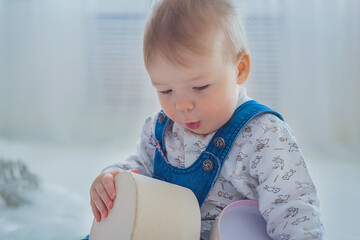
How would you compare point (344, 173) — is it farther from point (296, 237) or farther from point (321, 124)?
point (296, 237)

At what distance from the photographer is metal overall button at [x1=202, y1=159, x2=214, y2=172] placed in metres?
0.82

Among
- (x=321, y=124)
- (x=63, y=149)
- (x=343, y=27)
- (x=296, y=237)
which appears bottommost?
(x=63, y=149)

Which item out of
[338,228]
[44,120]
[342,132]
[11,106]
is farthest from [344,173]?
[11,106]

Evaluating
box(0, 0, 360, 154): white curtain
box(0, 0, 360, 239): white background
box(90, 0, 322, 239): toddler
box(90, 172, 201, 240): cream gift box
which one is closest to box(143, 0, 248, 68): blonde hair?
box(90, 0, 322, 239): toddler

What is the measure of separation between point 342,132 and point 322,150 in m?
0.18

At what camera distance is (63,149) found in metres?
2.04

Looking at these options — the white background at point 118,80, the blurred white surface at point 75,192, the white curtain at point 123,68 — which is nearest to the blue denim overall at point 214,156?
the blurred white surface at point 75,192

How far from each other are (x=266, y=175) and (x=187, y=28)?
1.01ft

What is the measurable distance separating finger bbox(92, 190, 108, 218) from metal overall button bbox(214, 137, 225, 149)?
250mm

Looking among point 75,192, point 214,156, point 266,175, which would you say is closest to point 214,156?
point 214,156

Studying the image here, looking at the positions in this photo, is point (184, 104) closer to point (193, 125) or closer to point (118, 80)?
point (193, 125)

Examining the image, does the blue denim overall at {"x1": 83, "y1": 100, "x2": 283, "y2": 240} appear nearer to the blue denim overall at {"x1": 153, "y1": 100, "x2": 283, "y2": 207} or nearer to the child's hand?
the blue denim overall at {"x1": 153, "y1": 100, "x2": 283, "y2": 207}

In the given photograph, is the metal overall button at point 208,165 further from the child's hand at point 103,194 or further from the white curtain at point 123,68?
the white curtain at point 123,68

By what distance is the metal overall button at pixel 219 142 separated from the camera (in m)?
0.82
